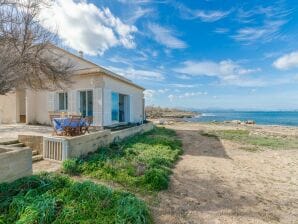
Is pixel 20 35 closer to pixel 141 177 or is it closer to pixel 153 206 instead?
pixel 141 177

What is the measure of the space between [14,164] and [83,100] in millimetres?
7606

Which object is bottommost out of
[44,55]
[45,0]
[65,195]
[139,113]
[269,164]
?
[269,164]

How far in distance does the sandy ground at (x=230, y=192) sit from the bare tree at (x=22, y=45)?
4.65 meters

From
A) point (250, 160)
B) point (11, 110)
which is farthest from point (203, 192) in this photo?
point (11, 110)

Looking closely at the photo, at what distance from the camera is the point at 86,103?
1159 centimetres

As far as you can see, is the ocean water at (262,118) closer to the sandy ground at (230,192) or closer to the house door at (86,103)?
the house door at (86,103)

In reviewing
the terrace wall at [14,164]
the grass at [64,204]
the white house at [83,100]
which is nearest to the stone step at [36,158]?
the terrace wall at [14,164]

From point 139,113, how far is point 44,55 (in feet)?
35.5

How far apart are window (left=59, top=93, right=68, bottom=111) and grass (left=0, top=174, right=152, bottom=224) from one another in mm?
8445

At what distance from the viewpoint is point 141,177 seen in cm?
535

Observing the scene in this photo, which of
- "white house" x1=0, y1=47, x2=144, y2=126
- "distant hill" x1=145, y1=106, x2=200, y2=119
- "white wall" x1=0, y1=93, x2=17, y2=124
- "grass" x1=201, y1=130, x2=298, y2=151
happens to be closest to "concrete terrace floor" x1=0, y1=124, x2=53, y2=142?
"white house" x1=0, y1=47, x2=144, y2=126

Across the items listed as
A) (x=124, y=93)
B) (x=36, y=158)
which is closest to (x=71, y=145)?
(x=36, y=158)

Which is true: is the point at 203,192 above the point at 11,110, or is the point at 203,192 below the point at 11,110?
below

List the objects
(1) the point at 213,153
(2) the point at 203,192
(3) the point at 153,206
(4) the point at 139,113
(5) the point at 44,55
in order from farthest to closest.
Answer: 1. (4) the point at 139,113
2. (1) the point at 213,153
3. (5) the point at 44,55
4. (2) the point at 203,192
5. (3) the point at 153,206
